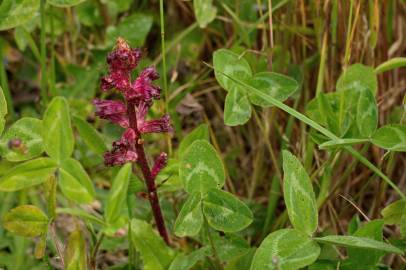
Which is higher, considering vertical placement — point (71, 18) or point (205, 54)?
point (71, 18)

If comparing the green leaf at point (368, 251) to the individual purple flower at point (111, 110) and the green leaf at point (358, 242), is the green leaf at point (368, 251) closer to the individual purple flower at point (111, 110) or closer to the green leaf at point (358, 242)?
the green leaf at point (358, 242)

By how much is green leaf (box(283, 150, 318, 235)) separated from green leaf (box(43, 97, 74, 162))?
449 mm

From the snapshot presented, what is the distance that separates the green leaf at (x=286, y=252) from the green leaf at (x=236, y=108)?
1.23 feet

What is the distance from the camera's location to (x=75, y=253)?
1.50m

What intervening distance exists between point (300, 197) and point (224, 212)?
17 cm

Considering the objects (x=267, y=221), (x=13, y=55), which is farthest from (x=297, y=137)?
(x=13, y=55)

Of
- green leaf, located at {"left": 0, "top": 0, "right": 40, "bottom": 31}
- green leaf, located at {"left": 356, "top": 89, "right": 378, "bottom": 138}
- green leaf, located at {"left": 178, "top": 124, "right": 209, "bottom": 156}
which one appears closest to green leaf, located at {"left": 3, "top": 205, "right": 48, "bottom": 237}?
green leaf, located at {"left": 178, "top": 124, "right": 209, "bottom": 156}

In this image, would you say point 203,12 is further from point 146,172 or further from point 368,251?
point 368,251

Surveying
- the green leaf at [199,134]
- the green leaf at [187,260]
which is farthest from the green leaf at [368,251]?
the green leaf at [199,134]

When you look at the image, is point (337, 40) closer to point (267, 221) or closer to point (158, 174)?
point (267, 221)

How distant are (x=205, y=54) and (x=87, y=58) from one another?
0.43 metres

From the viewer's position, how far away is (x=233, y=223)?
4.88 ft

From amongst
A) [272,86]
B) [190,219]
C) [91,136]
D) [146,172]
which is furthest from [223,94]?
[190,219]

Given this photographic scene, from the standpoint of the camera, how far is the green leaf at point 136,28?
7.63ft
